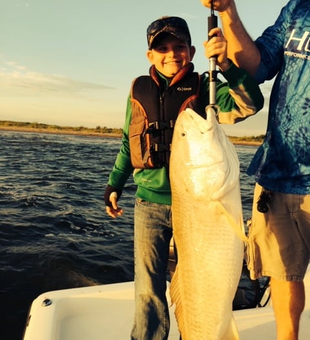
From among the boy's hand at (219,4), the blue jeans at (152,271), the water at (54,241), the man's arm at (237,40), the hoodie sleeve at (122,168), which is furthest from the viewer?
the water at (54,241)

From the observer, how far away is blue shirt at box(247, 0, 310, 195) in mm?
2807

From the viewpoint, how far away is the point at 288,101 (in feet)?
9.36

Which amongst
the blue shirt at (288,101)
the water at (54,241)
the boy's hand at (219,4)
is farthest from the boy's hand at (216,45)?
the water at (54,241)

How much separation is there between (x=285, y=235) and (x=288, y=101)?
1.03 m

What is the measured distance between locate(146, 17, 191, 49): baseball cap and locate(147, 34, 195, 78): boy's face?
46mm

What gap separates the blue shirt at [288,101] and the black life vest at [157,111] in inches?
23.1

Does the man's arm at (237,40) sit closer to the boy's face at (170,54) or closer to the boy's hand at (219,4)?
the boy's hand at (219,4)

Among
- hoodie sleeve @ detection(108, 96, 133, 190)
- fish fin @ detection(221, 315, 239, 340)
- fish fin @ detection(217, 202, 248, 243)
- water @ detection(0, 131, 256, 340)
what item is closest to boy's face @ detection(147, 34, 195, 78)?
hoodie sleeve @ detection(108, 96, 133, 190)

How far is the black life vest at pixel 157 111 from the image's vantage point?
3.12 metres

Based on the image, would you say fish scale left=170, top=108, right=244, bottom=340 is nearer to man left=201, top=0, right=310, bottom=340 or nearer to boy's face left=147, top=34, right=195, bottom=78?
man left=201, top=0, right=310, bottom=340

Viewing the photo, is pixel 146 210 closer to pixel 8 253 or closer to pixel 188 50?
pixel 188 50

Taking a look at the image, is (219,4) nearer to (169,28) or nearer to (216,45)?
(216,45)

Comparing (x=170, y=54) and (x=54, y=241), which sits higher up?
(x=170, y=54)

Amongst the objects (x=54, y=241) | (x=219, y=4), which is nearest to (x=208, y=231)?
(x=219, y=4)
